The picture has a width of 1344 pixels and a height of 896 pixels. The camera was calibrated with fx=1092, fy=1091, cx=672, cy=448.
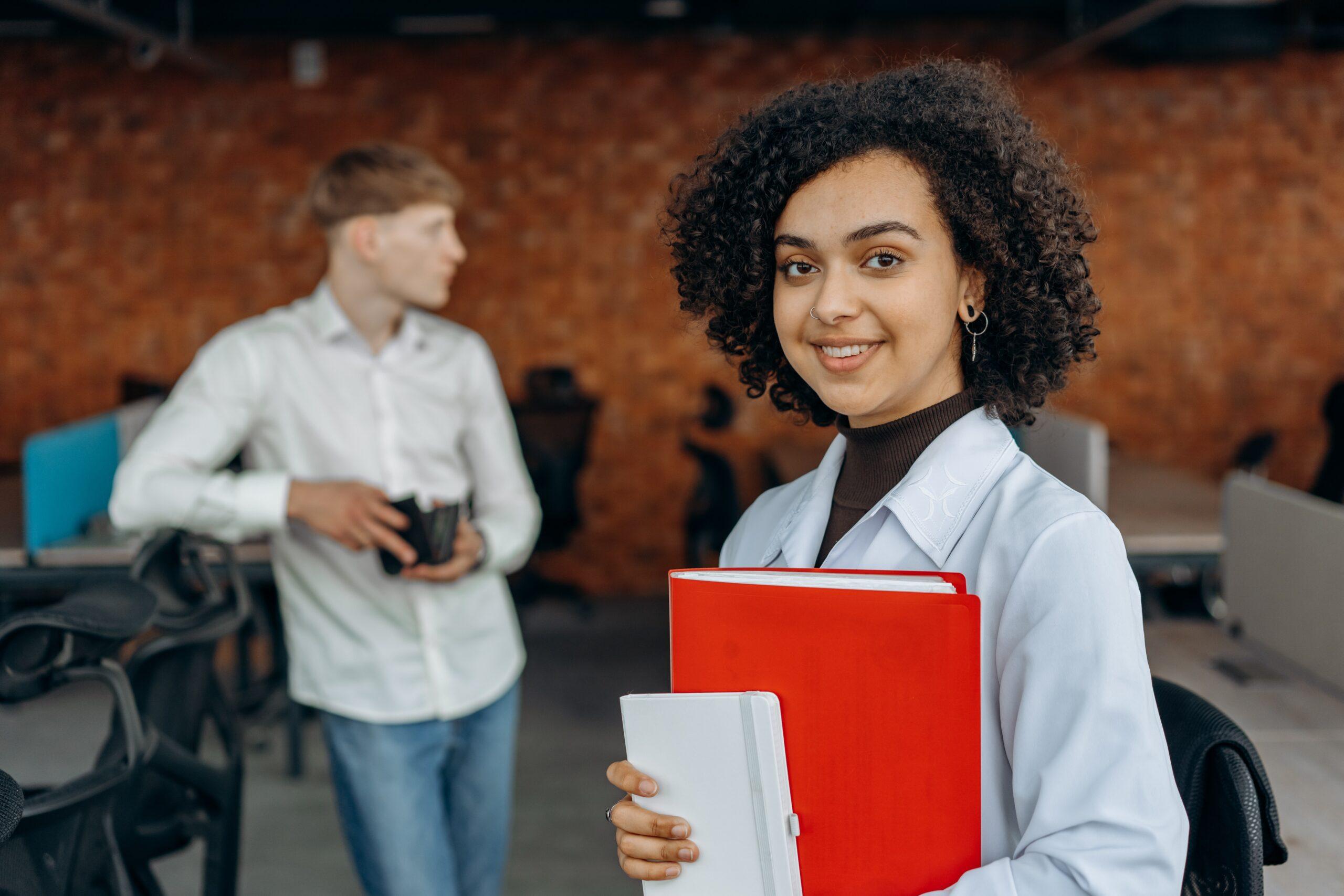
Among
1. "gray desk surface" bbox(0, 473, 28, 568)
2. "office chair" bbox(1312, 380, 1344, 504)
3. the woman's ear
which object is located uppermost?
the woman's ear

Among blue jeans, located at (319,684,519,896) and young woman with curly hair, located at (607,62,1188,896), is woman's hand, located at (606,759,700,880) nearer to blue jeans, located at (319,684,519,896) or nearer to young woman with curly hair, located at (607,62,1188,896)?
young woman with curly hair, located at (607,62,1188,896)

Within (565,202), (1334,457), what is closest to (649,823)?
(1334,457)

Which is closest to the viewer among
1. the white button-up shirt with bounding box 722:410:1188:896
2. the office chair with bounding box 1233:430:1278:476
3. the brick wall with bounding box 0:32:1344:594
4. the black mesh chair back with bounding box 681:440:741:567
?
the white button-up shirt with bounding box 722:410:1188:896

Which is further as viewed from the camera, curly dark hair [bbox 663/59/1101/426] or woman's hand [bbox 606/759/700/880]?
curly dark hair [bbox 663/59/1101/426]

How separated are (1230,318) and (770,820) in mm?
6157

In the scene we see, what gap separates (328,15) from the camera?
5410 millimetres

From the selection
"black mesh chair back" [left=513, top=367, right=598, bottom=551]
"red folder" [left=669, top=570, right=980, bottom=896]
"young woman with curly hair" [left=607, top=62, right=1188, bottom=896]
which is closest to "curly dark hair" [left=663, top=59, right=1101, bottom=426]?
"young woman with curly hair" [left=607, top=62, right=1188, bottom=896]

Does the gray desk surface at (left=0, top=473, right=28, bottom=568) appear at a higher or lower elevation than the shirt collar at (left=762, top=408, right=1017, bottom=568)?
lower

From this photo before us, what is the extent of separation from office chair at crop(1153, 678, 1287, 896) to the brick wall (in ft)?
16.1

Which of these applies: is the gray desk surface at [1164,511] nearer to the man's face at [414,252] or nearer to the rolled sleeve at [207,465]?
the man's face at [414,252]

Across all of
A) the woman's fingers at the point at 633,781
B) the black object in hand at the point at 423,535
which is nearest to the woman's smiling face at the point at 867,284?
the woman's fingers at the point at 633,781

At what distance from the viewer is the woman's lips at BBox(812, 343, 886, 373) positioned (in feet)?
3.30

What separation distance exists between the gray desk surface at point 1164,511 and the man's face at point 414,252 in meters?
1.99

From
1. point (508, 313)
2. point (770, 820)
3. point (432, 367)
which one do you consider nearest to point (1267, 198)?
point (508, 313)
